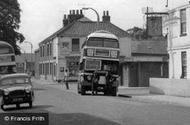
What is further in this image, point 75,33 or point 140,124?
point 75,33

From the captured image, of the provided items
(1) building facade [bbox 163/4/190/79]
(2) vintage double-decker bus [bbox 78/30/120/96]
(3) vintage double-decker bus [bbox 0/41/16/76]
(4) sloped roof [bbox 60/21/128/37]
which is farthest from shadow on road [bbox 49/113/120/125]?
(4) sloped roof [bbox 60/21/128/37]

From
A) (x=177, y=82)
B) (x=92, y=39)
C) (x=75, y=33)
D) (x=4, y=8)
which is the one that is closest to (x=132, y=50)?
(x=75, y=33)

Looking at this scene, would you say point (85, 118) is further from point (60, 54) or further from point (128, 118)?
point (60, 54)

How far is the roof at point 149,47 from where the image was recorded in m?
71.9

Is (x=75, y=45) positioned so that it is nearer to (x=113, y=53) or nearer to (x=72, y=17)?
(x=72, y=17)

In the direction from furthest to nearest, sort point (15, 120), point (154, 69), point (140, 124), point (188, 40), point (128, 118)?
point (154, 69)
point (188, 40)
point (128, 118)
point (140, 124)
point (15, 120)

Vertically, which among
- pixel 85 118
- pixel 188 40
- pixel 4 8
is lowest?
pixel 85 118

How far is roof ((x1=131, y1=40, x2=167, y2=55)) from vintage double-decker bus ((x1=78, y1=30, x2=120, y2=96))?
39.0 meters

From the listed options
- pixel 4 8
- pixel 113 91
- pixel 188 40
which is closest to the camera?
pixel 188 40

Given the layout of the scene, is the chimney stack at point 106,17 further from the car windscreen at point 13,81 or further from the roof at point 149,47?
the car windscreen at point 13,81

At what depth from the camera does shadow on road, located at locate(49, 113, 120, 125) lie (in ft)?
48.3

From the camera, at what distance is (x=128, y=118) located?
1589 centimetres

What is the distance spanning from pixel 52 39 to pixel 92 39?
39.1m

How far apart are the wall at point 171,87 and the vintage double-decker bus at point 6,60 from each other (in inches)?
389
